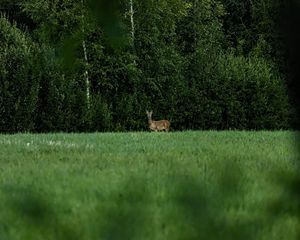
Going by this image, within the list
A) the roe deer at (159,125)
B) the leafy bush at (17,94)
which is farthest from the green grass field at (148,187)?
the leafy bush at (17,94)

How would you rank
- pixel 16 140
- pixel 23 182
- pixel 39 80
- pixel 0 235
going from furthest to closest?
pixel 39 80, pixel 16 140, pixel 23 182, pixel 0 235

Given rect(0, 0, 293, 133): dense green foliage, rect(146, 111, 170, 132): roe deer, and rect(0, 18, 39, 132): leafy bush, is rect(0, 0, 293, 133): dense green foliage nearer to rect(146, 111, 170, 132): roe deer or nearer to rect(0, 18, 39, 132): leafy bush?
rect(0, 18, 39, 132): leafy bush

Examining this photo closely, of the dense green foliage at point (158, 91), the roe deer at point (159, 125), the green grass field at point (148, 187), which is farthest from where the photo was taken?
the dense green foliage at point (158, 91)

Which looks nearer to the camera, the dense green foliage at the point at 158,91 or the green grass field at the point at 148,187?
the green grass field at the point at 148,187

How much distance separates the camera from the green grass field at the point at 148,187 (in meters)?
1.18

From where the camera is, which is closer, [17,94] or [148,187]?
[148,187]

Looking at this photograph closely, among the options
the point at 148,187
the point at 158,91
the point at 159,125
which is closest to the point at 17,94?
the point at 159,125

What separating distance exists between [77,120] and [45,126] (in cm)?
79

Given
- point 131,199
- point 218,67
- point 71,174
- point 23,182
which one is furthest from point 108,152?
point 218,67

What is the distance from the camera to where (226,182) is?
1.16 meters

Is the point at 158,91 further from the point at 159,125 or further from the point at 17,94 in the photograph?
the point at 17,94

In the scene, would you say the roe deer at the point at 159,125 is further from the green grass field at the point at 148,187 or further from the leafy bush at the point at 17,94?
the green grass field at the point at 148,187

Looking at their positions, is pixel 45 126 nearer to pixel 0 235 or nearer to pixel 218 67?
pixel 218 67

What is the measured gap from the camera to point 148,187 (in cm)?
218
